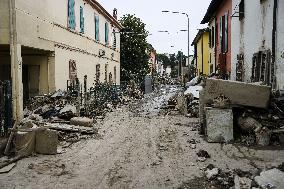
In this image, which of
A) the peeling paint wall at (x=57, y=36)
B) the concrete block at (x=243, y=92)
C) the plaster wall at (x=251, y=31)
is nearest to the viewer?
the concrete block at (x=243, y=92)

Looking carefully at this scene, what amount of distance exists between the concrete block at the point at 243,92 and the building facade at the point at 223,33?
25.7 ft

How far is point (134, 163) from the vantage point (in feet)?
25.9

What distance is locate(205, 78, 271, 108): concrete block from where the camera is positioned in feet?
31.7

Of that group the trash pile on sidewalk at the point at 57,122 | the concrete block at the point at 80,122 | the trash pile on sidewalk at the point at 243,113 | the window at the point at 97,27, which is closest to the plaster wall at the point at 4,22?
the trash pile on sidewalk at the point at 57,122

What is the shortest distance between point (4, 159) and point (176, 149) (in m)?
3.97

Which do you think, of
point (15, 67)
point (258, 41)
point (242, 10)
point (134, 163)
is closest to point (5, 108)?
point (15, 67)

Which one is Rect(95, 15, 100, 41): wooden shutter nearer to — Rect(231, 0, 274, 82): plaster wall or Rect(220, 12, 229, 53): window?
Rect(220, 12, 229, 53): window

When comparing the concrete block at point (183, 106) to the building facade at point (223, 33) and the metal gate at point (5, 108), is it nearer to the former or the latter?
the building facade at point (223, 33)

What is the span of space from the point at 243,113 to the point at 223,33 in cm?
1013

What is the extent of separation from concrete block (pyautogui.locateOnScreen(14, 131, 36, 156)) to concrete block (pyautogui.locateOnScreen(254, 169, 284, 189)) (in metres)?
5.10

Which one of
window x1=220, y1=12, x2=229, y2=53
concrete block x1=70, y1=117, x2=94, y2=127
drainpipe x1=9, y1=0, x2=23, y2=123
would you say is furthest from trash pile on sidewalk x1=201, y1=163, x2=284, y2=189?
window x1=220, y1=12, x2=229, y2=53

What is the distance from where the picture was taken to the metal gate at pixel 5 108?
33.6 ft

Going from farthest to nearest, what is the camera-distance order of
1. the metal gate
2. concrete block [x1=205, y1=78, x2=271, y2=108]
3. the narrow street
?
the metal gate
concrete block [x1=205, y1=78, x2=271, y2=108]
the narrow street

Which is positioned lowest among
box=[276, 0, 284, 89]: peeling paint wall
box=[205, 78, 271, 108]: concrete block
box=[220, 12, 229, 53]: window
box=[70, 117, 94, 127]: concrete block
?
box=[70, 117, 94, 127]: concrete block
